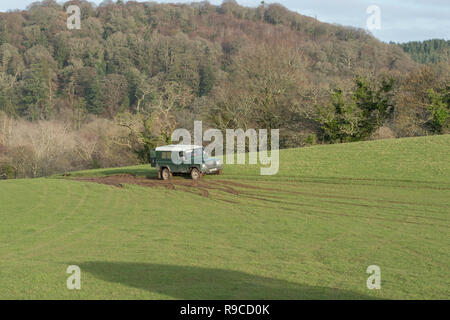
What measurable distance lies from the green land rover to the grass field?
33.4 inches

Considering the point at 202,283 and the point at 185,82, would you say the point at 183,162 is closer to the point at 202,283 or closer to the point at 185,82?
the point at 202,283

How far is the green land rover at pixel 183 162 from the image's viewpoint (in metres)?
29.1

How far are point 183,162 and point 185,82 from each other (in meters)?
66.8

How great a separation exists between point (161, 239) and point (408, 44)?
539ft

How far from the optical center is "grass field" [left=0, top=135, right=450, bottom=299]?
9430 mm

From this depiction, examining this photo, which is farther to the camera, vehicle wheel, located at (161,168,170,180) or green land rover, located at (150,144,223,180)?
vehicle wheel, located at (161,168,170,180)

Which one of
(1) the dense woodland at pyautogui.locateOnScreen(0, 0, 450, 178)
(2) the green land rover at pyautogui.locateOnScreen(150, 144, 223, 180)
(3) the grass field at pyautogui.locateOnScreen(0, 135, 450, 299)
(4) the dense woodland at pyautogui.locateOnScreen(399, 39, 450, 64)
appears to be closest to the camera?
(3) the grass field at pyautogui.locateOnScreen(0, 135, 450, 299)

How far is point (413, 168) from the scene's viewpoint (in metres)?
29.0

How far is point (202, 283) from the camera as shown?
952 cm

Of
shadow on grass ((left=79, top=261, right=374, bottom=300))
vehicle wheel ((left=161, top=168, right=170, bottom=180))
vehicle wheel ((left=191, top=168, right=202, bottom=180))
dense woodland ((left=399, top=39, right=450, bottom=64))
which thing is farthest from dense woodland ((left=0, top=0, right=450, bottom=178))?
shadow on grass ((left=79, top=261, right=374, bottom=300))

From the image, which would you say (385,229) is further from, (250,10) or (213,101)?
(250,10)

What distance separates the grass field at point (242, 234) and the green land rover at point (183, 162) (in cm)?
85

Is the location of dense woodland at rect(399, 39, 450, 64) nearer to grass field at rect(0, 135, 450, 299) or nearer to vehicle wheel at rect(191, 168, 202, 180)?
grass field at rect(0, 135, 450, 299)
